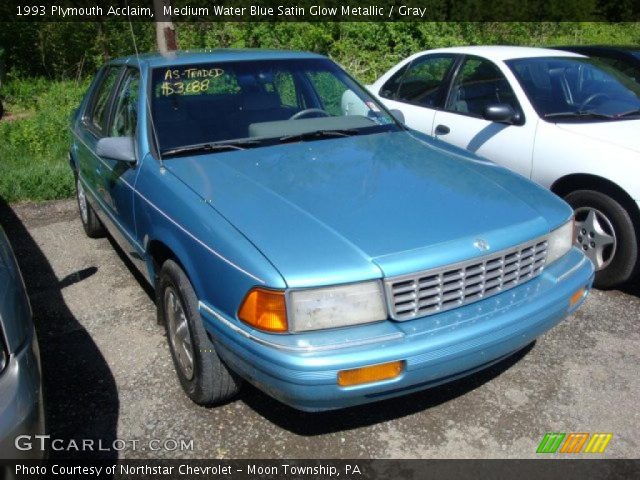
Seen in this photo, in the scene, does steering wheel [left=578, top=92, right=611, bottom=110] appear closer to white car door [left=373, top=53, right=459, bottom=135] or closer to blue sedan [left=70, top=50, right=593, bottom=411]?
white car door [left=373, top=53, right=459, bottom=135]

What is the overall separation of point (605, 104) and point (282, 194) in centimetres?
315

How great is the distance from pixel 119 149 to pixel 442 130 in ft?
9.33

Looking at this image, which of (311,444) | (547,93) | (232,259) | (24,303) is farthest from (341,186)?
(547,93)

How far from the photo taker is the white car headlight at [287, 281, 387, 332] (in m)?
2.23

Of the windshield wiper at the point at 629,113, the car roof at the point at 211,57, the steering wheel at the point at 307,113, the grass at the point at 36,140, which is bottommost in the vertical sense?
the grass at the point at 36,140

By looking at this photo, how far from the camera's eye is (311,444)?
2717mm

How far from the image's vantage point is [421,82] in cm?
561

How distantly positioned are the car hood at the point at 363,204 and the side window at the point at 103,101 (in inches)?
57.0

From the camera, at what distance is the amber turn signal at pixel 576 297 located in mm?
2793

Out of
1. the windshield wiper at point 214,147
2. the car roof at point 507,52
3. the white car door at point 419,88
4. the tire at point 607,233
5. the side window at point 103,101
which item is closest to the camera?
the windshield wiper at point 214,147

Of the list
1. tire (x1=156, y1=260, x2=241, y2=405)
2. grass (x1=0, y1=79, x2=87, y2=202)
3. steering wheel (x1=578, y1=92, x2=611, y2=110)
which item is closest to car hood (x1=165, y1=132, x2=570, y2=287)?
tire (x1=156, y1=260, x2=241, y2=405)

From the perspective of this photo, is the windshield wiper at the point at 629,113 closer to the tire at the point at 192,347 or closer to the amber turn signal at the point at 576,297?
the amber turn signal at the point at 576,297

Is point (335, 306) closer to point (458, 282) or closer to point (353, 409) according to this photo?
point (458, 282)

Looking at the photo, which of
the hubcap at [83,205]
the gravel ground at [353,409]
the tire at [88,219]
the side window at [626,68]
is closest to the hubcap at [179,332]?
the gravel ground at [353,409]
